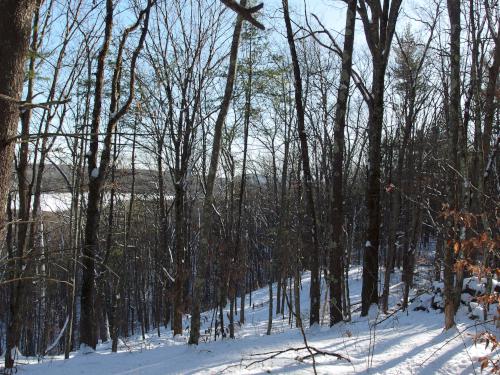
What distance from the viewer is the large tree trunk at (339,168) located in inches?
315

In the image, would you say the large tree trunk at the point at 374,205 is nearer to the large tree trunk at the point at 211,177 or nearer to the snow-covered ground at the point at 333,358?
the snow-covered ground at the point at 333,358

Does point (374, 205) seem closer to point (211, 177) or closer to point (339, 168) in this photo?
point (339, 168)

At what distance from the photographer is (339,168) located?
810 centimetres

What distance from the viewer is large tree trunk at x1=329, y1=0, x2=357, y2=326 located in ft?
26.2

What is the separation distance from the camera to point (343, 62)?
8.15 m

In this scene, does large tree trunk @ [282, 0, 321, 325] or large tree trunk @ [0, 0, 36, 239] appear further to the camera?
large tree trunk @ [282, 0, 321, 325]

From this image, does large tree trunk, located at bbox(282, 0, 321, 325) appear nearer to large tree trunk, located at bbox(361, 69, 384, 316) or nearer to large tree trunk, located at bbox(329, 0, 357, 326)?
large tree trunk, located at bbox(329, 0, 357, 326)

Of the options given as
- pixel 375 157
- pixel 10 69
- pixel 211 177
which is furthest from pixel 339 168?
pixel 10 69

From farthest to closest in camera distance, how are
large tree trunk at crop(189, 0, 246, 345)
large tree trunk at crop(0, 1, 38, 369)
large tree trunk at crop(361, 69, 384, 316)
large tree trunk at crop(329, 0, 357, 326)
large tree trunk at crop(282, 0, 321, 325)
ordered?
Answer: 1. large tree trunk at crop(282, 0, 321, 325)
2. large tree trunk at crop(361, 69, 384, 316)
3. large tree trunk at crop(329, 0, 357, 326)
4. large tree trunk at crop(189, 0, 246, 345)
5. large tree trunk at crop(0, 1, 38, 369)

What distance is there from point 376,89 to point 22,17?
718cm

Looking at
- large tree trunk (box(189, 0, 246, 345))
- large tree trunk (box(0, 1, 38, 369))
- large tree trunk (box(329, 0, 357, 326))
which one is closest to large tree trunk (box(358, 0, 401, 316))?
large tree trunk (box(329, 0, 357, 326))

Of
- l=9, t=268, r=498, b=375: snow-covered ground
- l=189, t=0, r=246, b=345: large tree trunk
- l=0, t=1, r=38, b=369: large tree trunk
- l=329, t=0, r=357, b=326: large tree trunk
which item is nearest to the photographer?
l=0, t=1, r=38, b=369: large tree trunk

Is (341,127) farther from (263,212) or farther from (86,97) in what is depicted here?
(263,212)

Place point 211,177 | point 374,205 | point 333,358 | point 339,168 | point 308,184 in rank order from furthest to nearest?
point 308,184
point 374,205
point 339,168
point 211,177
point 333,358
